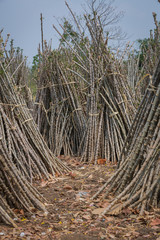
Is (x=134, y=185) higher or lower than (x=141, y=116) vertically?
lower

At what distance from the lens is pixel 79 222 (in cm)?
262

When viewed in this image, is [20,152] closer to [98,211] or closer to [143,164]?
[98,211]

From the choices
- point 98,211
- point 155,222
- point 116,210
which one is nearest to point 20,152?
point 98,211

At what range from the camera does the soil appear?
2307 mm

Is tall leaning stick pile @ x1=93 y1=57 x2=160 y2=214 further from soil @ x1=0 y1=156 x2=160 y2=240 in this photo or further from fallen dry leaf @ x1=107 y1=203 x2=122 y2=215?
soil @ x1=0 y1=156 x2=160 y2=240

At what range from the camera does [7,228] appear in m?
2.42

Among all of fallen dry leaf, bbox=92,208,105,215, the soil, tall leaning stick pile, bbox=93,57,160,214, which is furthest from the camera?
fallen dry leaf, bbox=92,208,105,215

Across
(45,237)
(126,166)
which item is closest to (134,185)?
(126,166)

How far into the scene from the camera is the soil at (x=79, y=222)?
231 cm

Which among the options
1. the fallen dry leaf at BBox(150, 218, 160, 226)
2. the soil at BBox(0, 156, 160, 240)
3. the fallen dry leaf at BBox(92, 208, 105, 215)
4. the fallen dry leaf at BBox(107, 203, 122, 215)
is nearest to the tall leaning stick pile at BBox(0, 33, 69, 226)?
the soil at BBox(0, 156, 160, 240)

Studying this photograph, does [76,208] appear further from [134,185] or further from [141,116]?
[141,116]

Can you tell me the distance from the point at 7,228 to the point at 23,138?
157 centimetres

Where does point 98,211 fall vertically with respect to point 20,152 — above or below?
below

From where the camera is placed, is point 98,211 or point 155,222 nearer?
point 155,222
